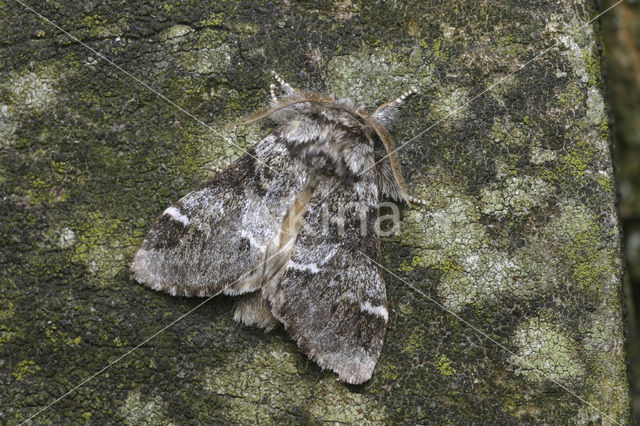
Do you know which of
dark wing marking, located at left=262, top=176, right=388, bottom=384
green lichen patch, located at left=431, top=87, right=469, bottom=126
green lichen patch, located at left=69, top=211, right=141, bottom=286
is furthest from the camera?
green lichen patch, located at left=431, top=87, right=469, bottom=126

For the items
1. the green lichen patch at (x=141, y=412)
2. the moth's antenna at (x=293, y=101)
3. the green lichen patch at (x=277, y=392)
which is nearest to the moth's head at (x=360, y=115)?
the moth's antenna at (x=293, y=101)

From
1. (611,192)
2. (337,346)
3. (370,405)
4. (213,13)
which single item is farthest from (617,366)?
(213,13)

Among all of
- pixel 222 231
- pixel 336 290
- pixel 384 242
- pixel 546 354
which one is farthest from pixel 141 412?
pixel 546 354

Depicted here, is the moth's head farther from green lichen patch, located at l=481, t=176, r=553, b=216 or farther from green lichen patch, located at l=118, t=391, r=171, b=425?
green lichen patch, located at l=118, t=391, r=171, b=425

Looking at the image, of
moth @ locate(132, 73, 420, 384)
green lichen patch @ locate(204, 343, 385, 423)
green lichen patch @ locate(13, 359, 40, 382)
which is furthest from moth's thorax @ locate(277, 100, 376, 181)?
green lichen patch @ locate(13, 359, 40, 382)

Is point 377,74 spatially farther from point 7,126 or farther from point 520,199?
point 7,126

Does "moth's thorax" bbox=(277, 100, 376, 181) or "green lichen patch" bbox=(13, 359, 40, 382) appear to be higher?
"moth's thorax" bbox=(277, 100, 376, 181)

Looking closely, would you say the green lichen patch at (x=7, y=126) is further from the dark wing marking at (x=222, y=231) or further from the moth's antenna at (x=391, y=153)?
the moth's antenna at (x=391, y=153)
